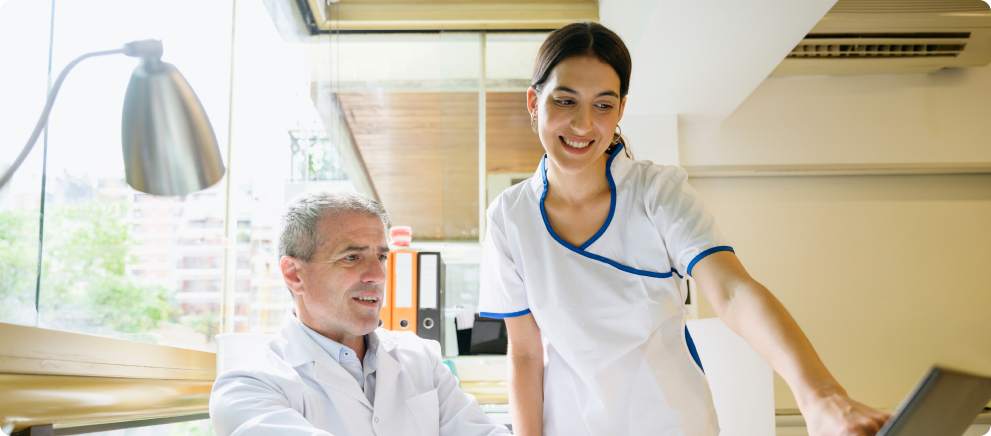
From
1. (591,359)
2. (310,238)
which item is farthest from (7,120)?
(591,359)

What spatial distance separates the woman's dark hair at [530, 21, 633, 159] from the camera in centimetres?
106

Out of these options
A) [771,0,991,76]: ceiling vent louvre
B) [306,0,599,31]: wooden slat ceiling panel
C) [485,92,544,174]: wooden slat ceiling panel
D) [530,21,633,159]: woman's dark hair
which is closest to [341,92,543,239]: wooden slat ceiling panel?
[485,92,544,174]: wooden slat ceiling panel

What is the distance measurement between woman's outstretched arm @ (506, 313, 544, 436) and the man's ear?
16.9 inches

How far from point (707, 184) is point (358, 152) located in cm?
176

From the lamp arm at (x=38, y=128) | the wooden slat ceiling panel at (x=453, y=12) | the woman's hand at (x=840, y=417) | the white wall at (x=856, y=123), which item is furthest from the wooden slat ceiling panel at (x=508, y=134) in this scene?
the woman's hand at (x=840, y=417)

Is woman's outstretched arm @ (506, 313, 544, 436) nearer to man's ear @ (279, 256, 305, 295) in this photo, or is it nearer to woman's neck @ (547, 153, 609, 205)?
woman's neck @ (547, 153, 609, 205)

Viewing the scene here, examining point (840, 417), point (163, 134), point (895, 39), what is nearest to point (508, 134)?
point (895, 39)

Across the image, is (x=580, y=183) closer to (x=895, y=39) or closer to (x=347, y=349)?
(x=347, y=349)

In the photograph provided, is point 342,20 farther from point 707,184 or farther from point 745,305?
point 745,305

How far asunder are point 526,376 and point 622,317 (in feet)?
0.72

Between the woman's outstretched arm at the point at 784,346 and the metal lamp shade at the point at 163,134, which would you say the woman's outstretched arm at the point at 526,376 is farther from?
the metal lamp shade at the point at 163,134

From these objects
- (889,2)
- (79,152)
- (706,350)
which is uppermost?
(889,2)

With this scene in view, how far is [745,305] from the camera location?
0.77 m

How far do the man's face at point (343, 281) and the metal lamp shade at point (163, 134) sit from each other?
33 centimetres
